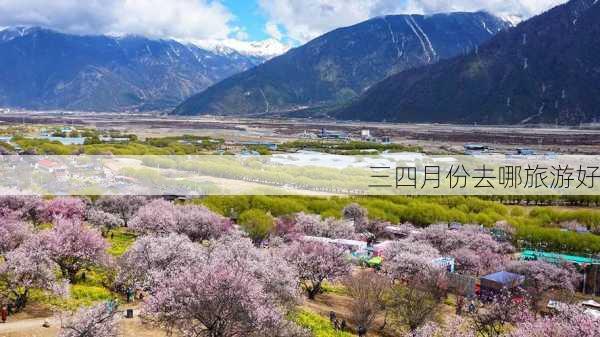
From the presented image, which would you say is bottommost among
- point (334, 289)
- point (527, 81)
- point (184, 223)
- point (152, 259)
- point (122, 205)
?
point (334, 289)

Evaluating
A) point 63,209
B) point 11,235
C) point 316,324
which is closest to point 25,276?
point 11,235

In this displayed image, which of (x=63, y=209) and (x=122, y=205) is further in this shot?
(x=122, y=205)

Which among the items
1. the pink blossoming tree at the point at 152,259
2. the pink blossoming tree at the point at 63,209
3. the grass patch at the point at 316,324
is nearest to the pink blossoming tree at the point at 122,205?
the pink blossoming tree at the point at 63,209

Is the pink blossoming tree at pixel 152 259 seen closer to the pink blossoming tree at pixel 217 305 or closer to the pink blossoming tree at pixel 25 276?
the pink blossoming tree at pixel 25 276

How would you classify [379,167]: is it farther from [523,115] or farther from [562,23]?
[562,23]

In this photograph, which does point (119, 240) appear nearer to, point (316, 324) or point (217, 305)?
point (316, 324)

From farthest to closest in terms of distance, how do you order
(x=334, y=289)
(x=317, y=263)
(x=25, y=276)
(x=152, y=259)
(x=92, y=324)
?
(x=334, y=289) → (x=317, y=263) → (x=152, y=259) → (x=25, y=276) → (x=92, y=324)

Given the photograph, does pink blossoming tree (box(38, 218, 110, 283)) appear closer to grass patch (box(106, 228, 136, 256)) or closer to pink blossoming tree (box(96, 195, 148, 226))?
grass patch (box(106, 228, 136, 256))

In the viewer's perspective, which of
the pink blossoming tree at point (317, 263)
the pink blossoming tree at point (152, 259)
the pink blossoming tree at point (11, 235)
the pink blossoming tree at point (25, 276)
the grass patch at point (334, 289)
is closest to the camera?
the pink blossoming tree at point (25, 276)
